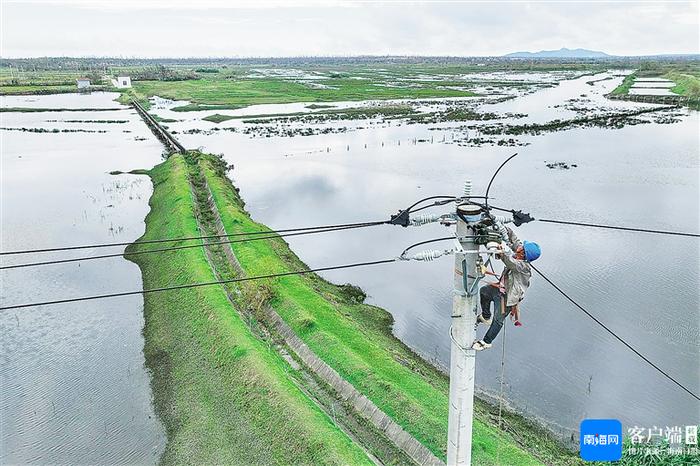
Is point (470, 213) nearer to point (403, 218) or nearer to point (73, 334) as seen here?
point (403, 218)

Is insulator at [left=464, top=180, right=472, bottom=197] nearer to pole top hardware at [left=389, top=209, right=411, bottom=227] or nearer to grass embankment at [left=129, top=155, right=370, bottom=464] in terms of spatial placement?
pole top hardware at [left=389, top=209, right=411, bottom=227]

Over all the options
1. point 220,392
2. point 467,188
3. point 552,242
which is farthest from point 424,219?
point 552,242

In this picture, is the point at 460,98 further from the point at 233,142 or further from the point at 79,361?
the point at 79,361

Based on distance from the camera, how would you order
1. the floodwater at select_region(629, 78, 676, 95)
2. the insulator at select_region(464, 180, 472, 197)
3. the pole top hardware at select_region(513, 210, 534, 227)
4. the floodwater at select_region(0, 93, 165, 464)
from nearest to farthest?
the insulator at select_region(464, 180, 472, 197)
the pole top hardware at select_region(513, 210, 534, 227)
the floodwater at select_region(0, 93, 165, 464)
the floodwater at select_region(629, 78, 676, 95)

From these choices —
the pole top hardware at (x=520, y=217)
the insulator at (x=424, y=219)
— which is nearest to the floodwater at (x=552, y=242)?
the pole top hardware at (x=520, y=217)

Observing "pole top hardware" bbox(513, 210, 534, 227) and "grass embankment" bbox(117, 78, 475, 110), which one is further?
"grass embankment" bbox(117, 78, 475, 110)

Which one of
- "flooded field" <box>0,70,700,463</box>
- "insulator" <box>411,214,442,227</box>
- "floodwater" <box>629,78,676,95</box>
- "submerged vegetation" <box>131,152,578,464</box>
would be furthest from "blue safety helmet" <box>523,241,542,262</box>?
"floodwater" <box>629,78,676,95</box>

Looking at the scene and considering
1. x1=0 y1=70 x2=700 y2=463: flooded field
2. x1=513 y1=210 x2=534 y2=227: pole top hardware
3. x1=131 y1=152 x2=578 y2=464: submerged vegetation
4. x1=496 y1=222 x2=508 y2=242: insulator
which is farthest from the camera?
x1=0 y1=70 x2=700 y2=463: flooded field
